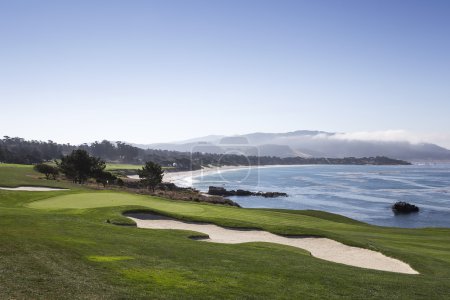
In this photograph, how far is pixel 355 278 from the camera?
1544cm

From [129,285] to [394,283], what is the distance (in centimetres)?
Answer: 1039

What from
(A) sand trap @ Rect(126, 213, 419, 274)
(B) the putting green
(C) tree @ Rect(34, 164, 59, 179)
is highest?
(C) tree @ Rect(34, 164, 59, 179)

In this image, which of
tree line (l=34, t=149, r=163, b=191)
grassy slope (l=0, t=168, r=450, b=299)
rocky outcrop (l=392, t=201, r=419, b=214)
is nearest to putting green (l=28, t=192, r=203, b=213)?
grassy slope (l=0, t=168, r=450, b=299)

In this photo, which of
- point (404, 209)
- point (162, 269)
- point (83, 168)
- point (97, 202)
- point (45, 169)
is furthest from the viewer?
point (45, 169)

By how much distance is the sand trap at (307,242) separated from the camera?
2145 centimetres

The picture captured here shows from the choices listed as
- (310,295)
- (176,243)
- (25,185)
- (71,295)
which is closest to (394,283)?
A: (310,295)

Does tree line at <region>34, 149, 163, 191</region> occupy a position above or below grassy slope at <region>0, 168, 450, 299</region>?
above

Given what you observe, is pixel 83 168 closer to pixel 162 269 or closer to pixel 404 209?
pixel 404 209

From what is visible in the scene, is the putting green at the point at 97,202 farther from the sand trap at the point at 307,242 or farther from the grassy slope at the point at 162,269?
the grassy slope at the point at 162,269

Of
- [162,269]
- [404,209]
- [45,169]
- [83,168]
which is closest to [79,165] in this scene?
[83,168]

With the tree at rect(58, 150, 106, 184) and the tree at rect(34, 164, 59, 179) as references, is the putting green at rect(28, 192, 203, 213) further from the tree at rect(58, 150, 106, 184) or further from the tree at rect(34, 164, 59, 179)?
the tree at rect(34, 164, 59, 179)

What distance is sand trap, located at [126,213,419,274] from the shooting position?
70.4ft

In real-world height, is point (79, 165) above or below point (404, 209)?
above

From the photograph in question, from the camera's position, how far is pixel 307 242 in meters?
26.9
